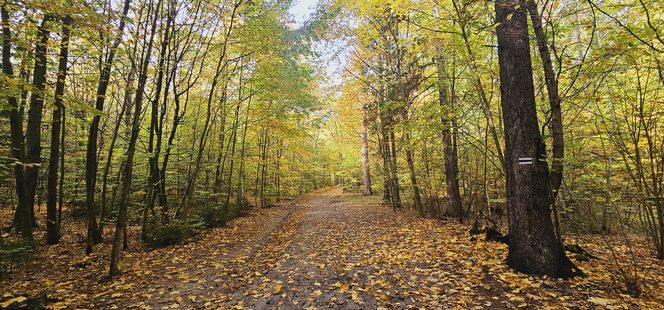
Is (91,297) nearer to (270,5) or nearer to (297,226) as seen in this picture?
(297,226)

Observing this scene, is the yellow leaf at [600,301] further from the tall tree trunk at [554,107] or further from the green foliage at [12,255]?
the green foliage at [12,255]

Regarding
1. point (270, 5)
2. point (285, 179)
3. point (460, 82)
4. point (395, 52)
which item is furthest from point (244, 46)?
point (285, 179)

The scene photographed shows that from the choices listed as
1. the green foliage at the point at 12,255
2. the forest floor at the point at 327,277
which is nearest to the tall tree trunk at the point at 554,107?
the forest floor at the point at 327,277

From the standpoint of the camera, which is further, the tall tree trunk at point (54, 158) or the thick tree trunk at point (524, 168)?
the tall tree trunk at point (54, 158)

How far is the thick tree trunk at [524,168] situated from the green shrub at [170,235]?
8.21 meters

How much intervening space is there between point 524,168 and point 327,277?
12.1ft

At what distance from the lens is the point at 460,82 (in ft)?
29.9

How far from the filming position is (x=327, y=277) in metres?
5.00

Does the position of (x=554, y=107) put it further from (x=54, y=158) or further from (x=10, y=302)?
(x=54, y=158)

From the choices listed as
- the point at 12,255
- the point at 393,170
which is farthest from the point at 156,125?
the point at 393,170

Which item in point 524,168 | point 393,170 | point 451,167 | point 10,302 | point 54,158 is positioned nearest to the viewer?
point 10,302

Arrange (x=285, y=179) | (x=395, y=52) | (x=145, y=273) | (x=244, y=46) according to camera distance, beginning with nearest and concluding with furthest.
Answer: (x=145, y=273)
(x=244, y=46)
(x=395, y=52)
(x=285, y=179)

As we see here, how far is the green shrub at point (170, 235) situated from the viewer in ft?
25.9

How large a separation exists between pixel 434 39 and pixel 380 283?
696 cm
